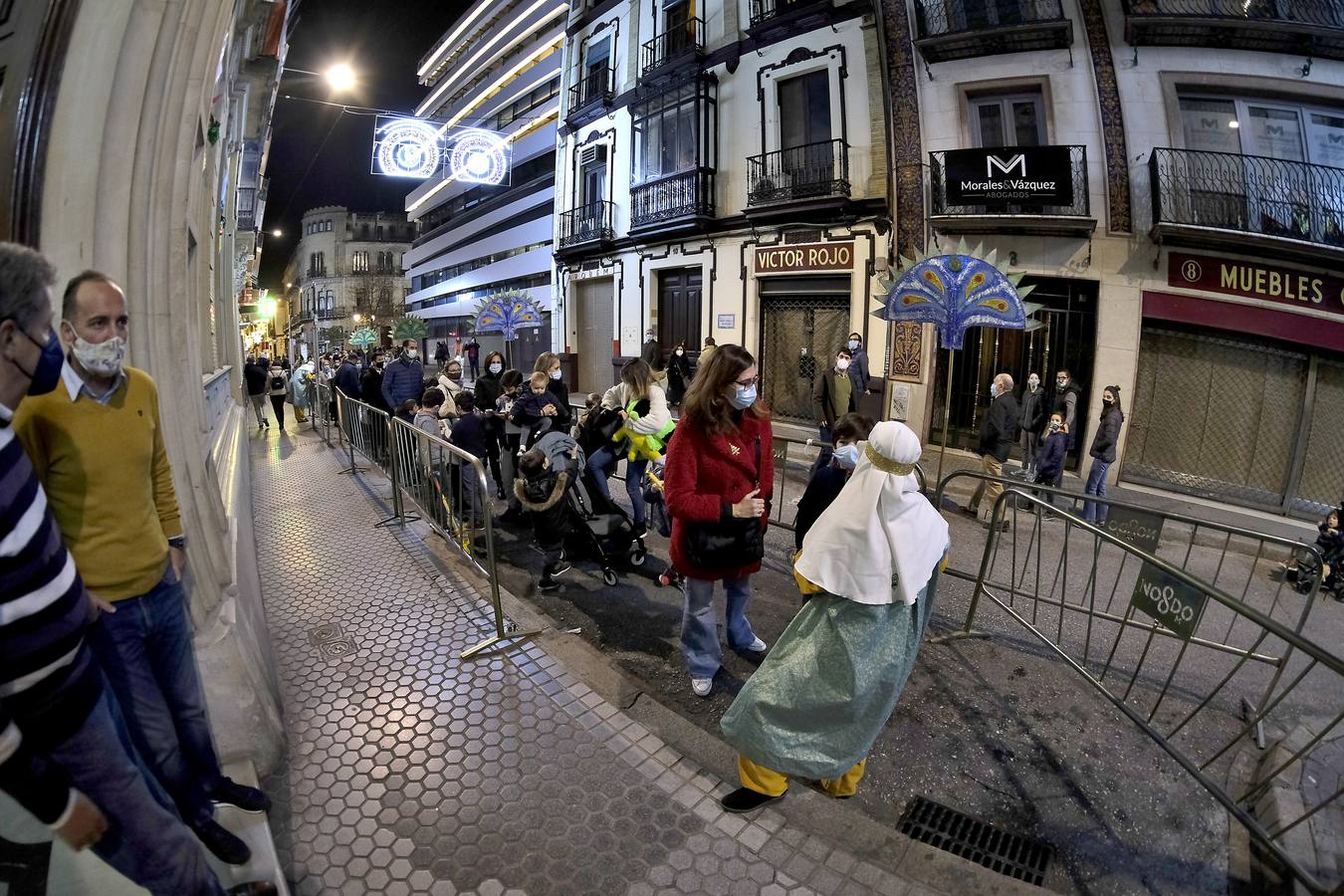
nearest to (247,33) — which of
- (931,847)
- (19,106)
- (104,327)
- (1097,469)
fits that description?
(19,106)

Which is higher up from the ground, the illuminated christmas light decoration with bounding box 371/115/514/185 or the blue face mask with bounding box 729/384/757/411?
the illuminated christmas light decoration with bounding box 371/115/514/185

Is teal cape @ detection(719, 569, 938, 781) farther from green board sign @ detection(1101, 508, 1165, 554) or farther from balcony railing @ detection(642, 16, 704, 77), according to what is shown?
balcony railing @ detection(642, 16, 704, 77)

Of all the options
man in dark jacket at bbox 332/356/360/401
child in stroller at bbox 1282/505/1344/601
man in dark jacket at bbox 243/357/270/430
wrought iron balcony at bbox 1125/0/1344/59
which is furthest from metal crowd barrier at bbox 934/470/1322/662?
man in dark jacket at bbox 243/357/270/430

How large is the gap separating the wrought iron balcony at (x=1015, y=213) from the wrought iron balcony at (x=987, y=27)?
5.50ft

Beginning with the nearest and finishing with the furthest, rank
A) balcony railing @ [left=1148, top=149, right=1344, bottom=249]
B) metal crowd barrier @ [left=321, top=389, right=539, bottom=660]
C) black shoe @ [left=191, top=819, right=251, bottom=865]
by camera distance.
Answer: black shoe @ [left=191, top=819, right=251, bottom=865] → metal crowd barrier @ [left=321, top=389, right=539, bottom=660] → balcony railing @ [left=1148, top=149, right=1344, bottom=249]

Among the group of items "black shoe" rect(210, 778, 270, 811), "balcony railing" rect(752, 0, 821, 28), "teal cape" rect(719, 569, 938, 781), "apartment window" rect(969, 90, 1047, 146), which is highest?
"balcony railing" rect(752, 0, 821, 28)

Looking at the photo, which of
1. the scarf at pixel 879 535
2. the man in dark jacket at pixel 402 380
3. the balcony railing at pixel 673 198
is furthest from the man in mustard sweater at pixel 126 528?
the balcony railing at pixel 673 198

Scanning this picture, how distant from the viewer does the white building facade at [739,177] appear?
1220cm

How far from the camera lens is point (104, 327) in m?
1.72

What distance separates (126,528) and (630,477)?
407cm

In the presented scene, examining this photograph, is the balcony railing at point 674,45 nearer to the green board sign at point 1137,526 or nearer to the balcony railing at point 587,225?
the balcony railing at point 587,225

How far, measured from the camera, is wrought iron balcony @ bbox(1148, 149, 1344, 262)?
7.43 m

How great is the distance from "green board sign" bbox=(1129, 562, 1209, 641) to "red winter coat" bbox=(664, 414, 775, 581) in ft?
5.99

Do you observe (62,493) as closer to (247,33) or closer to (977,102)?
(247,33)
